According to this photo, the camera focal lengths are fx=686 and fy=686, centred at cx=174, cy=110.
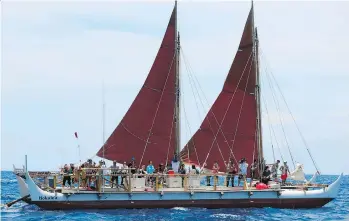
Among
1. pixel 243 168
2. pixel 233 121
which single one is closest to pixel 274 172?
pixel 243 168

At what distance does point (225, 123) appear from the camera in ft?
145

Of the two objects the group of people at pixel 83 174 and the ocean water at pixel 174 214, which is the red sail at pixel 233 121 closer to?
the ocean water at pixel 174 214

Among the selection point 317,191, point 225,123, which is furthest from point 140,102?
point 317,191

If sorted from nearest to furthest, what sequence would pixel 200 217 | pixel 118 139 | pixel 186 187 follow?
pixel 200 217 < pixel 186 187 < pixel 118 139

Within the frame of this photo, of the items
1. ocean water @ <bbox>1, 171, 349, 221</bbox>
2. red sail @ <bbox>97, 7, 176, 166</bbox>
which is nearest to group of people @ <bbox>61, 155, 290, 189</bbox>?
red sail @ <bbox>97, 7, 176, 166</bbox>

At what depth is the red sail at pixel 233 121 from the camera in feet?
142

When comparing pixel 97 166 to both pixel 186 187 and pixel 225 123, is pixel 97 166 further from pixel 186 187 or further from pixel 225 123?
pixel 225 123

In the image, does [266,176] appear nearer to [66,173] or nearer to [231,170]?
[231,170]

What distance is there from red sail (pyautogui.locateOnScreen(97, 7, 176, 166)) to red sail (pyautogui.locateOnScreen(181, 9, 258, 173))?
2001 mm

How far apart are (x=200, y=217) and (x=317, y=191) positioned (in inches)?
356

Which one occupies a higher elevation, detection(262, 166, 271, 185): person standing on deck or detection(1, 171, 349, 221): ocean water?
detection(262, 166, 271, 185): person standing on deck

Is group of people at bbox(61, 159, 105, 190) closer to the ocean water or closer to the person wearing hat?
the ocean water

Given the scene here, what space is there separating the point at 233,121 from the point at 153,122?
518cm

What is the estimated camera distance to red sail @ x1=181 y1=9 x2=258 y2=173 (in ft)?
142
